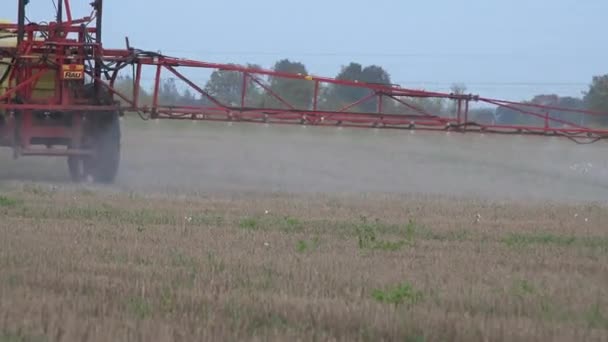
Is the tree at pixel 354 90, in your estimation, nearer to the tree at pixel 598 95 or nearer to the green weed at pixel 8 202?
→ the tree at pixel 598 95

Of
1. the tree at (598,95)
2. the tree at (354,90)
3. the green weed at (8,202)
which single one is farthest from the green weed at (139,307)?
the tree at (598,95)

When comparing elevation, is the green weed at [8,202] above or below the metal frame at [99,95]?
below

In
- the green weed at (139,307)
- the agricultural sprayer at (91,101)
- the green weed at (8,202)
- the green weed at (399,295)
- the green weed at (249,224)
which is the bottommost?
the green weed at (8,202)

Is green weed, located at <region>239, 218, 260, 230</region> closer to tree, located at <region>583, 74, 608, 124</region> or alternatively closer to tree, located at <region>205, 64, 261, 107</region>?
tree, located at <region>205, 64, 261, 107</region>

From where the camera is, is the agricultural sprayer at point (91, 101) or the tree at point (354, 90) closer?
the agricultural sprayer at point (91, 101)

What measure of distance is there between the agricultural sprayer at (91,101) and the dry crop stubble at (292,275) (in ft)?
18.2

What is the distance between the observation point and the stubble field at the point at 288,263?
6.68 meters

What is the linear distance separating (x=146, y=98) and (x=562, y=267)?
20.6m

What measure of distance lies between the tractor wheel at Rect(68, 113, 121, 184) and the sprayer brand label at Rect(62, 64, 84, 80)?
5.16 feet

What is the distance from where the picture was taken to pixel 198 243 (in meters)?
10.9

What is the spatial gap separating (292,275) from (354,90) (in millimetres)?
27203

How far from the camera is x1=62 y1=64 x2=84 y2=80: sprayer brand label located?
65.3 ft

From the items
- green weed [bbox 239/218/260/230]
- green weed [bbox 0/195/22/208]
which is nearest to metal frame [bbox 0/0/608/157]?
green weed [bbox 0/195/22/208]

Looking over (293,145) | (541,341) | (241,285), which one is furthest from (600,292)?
(293,145)
